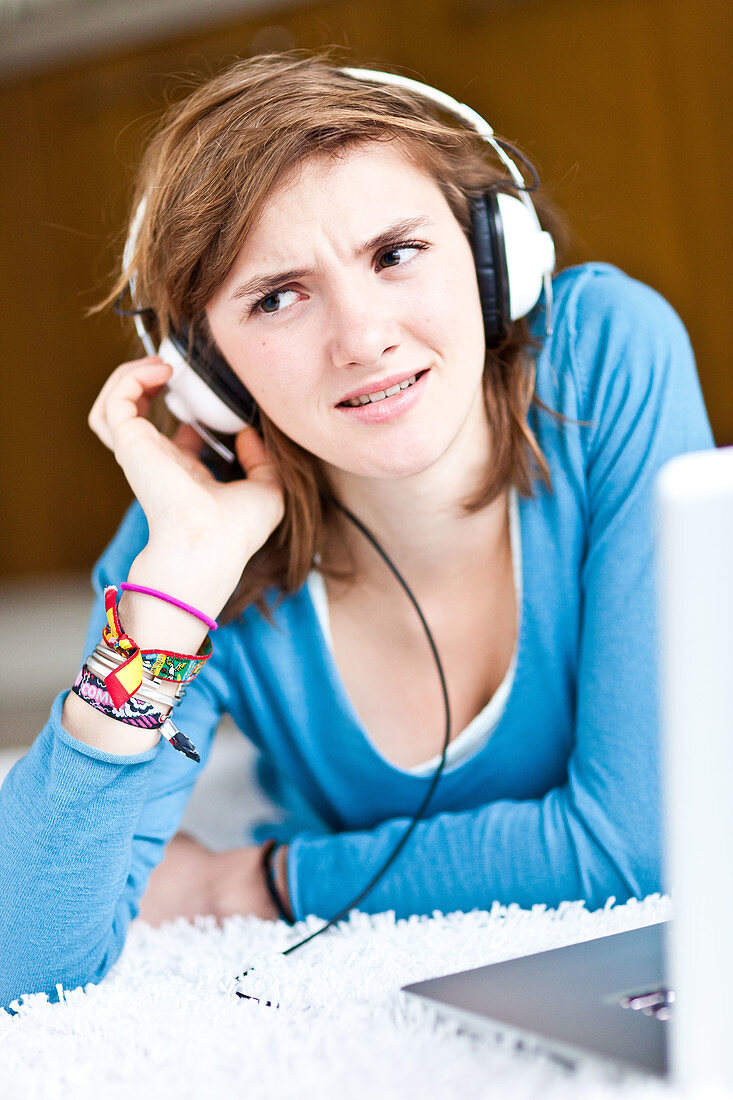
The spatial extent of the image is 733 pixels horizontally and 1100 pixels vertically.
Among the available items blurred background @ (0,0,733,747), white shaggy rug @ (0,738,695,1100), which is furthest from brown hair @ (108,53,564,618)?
blurred background @ (0,0,733,747)

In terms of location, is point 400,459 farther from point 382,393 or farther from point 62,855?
point 62,855

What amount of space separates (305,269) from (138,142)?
1.31m

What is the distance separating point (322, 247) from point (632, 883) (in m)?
0.57

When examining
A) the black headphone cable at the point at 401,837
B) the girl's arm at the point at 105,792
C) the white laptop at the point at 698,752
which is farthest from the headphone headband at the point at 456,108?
the white laptop at the point at 698,752

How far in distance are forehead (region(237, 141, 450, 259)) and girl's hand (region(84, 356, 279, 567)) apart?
20 centimetres

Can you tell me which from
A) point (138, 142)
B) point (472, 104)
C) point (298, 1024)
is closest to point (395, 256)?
point (298, 1024)

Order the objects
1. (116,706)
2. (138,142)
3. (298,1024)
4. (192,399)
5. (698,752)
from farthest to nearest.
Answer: (138,142) → (192,399) → (116,706) → (298,1024) → (698,752)

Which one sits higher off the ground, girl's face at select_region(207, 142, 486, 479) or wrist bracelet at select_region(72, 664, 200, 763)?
girl's face at select_region(207, 142, 486, 479)

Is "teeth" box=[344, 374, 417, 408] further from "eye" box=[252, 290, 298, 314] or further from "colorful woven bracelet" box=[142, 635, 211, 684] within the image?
"colorful woven bracelet" box=[142, 635, 211, 684]

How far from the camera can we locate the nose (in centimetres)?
91

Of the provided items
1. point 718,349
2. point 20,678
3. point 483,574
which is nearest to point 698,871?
point 483,574

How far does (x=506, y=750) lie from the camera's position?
42.8 inches

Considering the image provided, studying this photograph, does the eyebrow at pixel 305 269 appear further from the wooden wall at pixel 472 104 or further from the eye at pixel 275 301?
the wooden wall at pixel 472 104

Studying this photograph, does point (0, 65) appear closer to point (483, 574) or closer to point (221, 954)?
point (483, 574)
